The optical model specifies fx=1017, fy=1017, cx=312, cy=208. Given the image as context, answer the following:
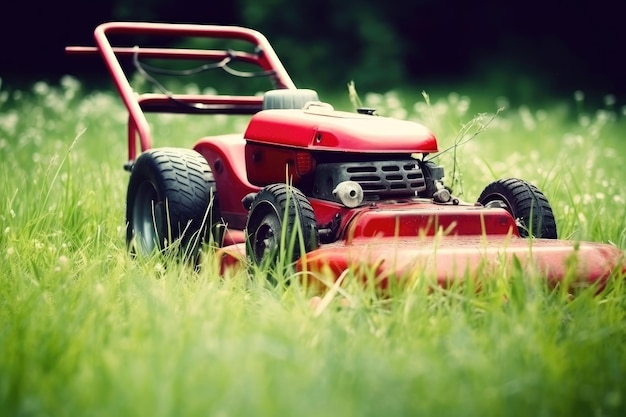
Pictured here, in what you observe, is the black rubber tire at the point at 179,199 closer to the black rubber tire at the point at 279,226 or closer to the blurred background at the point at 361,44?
the black rubber tire at the point at 279,226

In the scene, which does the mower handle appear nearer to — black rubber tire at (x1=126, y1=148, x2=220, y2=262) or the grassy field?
black rubber tire at (x1=126, y1=148, x2=220, y2=262)

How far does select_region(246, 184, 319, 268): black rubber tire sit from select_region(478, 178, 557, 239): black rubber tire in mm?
679

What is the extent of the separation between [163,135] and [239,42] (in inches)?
188

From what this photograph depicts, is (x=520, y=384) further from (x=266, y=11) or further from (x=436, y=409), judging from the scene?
(x=266, y=11)

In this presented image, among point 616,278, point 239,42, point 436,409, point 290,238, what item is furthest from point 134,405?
point 239,42

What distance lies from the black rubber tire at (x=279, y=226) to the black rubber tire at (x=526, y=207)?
0.68 meters

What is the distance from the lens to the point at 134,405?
1.92 meters

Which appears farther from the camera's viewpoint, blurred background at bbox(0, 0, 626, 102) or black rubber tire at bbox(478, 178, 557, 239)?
blurred background at bbox(0, 0, 626, 102)

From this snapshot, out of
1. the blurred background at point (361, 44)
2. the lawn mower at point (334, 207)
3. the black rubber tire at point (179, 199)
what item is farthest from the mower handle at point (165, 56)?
the blurred background at point (361, 44)

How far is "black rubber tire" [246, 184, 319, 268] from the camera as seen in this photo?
295 centimetres

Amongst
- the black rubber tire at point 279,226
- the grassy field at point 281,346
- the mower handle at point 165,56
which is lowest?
the grassy field at point 281,346

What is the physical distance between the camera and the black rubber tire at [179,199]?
3.45m

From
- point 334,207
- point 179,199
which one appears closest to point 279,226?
point 334,207

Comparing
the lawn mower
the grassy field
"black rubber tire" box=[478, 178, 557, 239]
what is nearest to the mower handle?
the lawn mower
